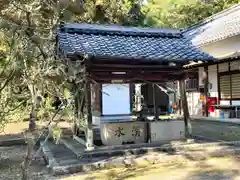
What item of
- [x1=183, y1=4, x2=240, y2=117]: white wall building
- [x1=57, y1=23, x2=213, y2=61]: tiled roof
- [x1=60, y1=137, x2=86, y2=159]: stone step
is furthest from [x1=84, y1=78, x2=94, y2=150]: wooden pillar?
[x1=183, y1=4, x2=240, y2=117]: white wall building

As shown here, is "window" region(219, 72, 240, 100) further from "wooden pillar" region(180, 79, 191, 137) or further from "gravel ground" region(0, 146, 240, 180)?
"gravel ground" region(0, 146, 240, 180)

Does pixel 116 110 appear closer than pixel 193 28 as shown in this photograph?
Yes

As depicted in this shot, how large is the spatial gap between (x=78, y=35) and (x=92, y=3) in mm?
9032

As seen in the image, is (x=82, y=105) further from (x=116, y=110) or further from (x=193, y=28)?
(x=193, y=28)

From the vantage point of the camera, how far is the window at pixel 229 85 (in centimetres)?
1681

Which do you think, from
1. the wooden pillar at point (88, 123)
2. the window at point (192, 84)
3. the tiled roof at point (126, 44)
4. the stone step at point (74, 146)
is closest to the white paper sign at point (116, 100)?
the window at point (192, 84)

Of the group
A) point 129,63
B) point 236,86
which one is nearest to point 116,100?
point 236,86

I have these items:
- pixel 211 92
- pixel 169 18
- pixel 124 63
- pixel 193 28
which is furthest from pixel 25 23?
pixel 169 18

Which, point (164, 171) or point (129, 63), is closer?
point (164, 171)

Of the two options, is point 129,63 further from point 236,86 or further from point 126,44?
point 236,86

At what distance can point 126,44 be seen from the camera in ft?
32.9

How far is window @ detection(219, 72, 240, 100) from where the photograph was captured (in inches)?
662

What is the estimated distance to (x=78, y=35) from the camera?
33.1 feet

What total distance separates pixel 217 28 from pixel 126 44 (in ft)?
39.7
